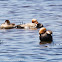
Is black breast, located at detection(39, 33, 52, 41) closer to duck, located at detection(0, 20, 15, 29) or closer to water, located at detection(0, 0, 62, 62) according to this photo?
water, located at detection(0, 0, 62, 62)

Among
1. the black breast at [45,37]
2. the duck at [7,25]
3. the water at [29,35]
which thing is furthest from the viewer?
the duck at [7,25]

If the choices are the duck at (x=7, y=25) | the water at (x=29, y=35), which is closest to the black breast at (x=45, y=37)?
the water at (x=29, y=35)

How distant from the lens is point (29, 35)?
65.1 feet

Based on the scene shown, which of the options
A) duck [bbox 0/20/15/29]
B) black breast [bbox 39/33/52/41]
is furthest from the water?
duck [bbox 0/20/15/29]

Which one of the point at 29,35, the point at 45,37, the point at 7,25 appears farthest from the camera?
Result: the point at 7,25

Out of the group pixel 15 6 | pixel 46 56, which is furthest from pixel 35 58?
pixel 15 6

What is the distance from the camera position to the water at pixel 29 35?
14828mm

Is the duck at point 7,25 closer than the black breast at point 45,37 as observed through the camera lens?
No

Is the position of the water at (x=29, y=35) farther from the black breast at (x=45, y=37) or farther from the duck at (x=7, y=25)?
the duck at (x=7, y=25)

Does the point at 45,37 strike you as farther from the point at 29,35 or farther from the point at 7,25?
the point at 7,25

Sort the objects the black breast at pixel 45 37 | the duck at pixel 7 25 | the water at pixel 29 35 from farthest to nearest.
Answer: the duck at pixel 7 25, the black breast at pixel 45 37, the water at pixel 29 35

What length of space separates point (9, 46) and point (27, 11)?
44.5 feet

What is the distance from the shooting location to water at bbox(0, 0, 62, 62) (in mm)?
14828

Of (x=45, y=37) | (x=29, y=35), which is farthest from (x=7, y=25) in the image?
(x=45, y=37)
